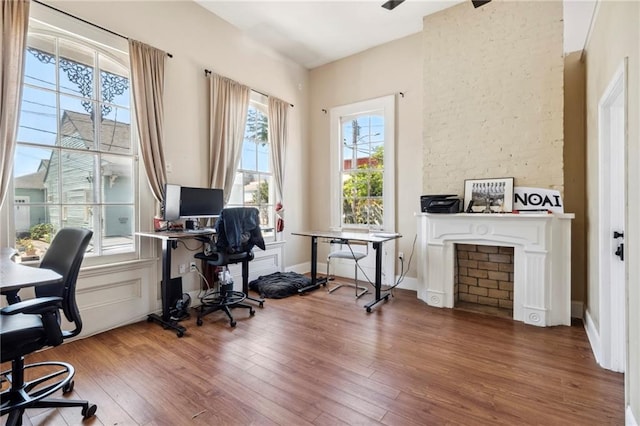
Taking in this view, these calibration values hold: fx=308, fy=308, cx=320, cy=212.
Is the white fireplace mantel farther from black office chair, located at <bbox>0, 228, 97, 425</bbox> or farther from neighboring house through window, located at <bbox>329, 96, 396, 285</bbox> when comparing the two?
black office chair, located at <bbox>0, 228, 97, 425</bbox>

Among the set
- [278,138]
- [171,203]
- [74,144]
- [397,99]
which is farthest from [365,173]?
[74,144]

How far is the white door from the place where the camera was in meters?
2.14

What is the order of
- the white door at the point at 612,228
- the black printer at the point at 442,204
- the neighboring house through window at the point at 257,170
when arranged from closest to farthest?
the white door at the point at 612,228
the black printer at the point at 442,204
the neighboring house through window at the point at 257,170

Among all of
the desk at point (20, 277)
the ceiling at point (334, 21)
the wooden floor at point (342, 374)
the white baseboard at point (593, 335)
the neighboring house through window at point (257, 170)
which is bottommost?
the wooden floor at point (342, 374)

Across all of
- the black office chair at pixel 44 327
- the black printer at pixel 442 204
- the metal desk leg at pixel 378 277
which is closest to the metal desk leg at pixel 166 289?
the black office chair at pixel 44 327

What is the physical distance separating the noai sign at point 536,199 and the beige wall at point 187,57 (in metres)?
3.63

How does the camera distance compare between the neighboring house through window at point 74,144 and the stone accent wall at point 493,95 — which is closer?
the neighboring house through window at point 74,144

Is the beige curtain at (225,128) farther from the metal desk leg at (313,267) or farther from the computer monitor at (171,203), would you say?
the metal desk leg at (313,267)

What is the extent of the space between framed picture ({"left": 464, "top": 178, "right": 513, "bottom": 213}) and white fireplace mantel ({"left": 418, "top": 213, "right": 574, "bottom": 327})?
0.23m

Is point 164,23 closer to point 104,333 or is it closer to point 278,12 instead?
point 278,12

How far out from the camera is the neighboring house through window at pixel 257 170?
4383 mm

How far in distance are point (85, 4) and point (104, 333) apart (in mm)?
2964

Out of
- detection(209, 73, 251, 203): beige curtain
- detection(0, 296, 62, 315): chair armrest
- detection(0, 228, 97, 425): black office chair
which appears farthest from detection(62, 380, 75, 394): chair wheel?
detection(209, 73, 251, 203): beige curtain

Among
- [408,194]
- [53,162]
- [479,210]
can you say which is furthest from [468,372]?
[53,162]
